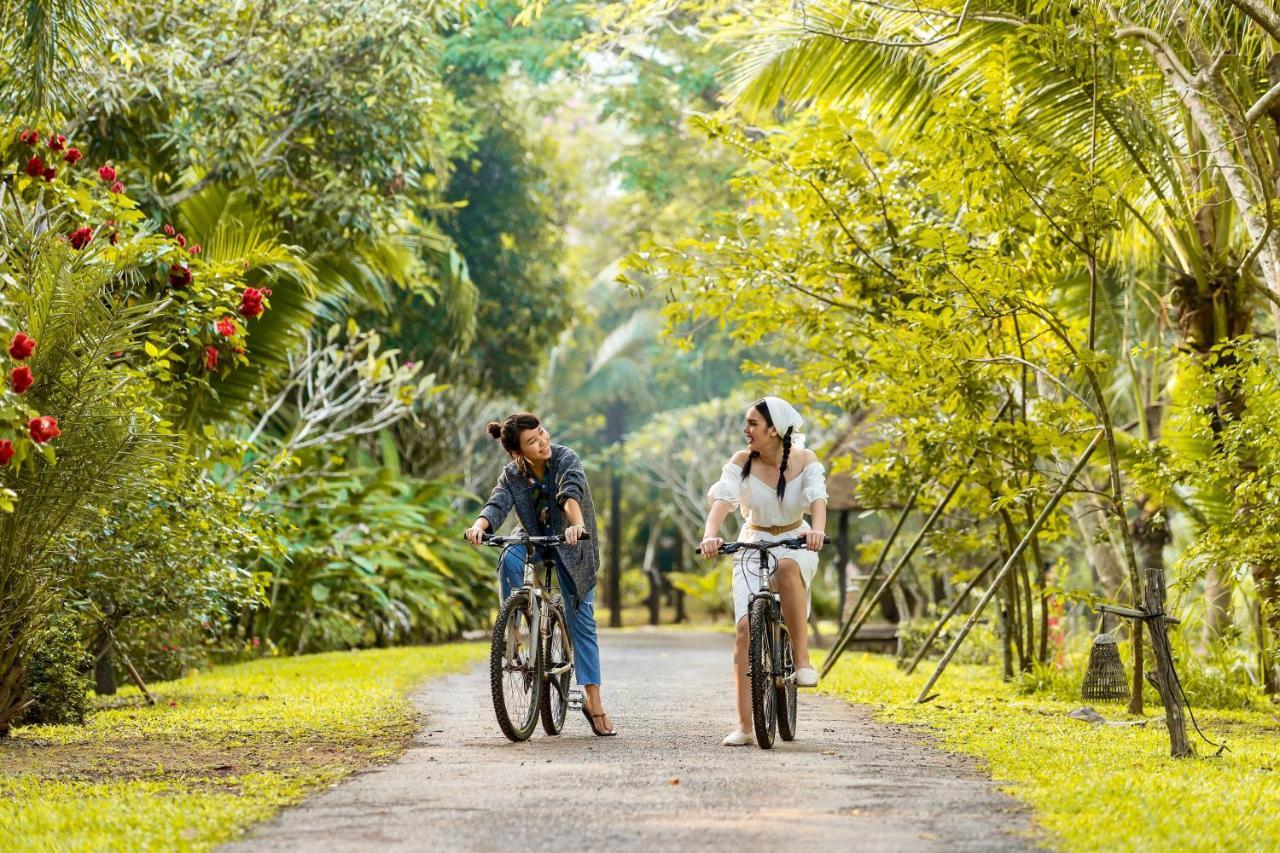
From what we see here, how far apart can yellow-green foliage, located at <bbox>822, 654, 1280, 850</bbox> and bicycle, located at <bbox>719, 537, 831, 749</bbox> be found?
101 cm

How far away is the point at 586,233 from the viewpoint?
41531 millimetres

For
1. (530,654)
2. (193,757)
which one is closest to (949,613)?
(530,654)

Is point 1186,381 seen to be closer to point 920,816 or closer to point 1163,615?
point 1163,615

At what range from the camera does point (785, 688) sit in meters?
7.93

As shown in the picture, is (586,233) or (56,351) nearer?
(56,351)

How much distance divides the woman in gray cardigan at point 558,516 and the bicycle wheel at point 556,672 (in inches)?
3.4

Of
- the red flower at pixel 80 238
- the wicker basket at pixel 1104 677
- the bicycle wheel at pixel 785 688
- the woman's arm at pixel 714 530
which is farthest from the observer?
the wicker basket at pixel 1104 677

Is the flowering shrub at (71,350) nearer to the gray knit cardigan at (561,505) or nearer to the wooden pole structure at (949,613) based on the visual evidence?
the gray knit cardigan at (561,505)

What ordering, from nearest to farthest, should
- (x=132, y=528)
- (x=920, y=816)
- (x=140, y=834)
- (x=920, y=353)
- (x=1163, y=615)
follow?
1. (x=140, y=834)
2. (x=920, y=816)
3. (x=1163, y=615)
4. (x=132, y=528)
5. (x=920, y=353)

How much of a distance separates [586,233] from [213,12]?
2889 centimetres

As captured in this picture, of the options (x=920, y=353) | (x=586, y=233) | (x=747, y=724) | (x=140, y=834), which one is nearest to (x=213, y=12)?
(x=920, y=353)

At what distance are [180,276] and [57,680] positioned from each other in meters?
2.58

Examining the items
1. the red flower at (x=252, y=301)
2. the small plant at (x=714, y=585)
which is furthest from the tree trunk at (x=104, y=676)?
the small plant at (x=714, y=585)

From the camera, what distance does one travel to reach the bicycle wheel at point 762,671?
7.64m
